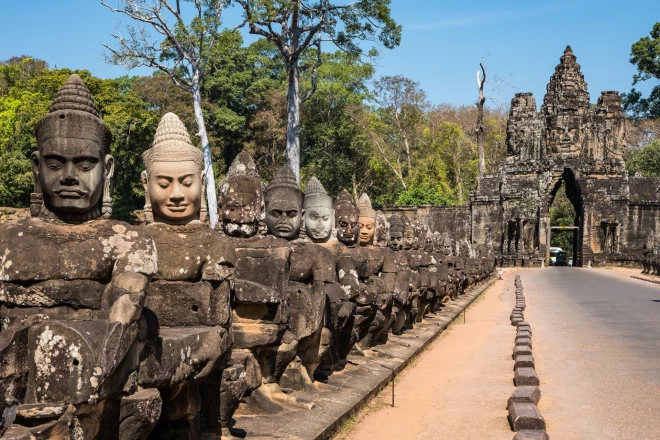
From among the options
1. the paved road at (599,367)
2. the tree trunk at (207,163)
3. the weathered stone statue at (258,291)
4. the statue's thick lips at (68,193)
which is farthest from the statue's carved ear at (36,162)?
the tree trunk at (207,163)

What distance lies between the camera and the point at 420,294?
46.6 feet

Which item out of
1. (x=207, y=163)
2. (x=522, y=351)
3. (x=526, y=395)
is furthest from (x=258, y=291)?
(x=207, y=163)

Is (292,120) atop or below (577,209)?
atop

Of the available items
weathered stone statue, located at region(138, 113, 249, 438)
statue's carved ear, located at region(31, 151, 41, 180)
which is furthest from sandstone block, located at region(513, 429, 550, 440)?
statue's carved ear, located at region(31, 151, 41, 180)

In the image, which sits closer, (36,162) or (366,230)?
(36,162)

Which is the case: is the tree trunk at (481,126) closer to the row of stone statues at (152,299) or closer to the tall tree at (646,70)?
the tall tree at (646,70)

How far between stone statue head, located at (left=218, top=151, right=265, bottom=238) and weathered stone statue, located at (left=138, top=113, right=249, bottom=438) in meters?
1.27

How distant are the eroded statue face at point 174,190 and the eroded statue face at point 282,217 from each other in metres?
2.67

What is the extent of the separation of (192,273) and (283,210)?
2.85 m

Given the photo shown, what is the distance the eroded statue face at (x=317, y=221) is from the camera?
30.3 feet

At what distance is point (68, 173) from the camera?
166 inches

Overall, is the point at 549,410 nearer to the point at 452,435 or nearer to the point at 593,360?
the point at 452,435

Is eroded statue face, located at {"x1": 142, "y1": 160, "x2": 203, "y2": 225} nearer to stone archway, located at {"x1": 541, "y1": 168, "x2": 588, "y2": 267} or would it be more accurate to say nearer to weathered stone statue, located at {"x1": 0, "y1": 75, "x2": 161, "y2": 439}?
weathered stone statue, located at {"x1": 0, "y1": 75, "x2": 161, "y2": 439}

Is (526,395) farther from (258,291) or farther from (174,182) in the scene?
(174,182)
